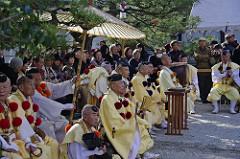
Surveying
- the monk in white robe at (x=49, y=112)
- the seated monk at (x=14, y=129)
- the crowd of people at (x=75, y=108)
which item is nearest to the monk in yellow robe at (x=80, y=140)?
the crowd of people at (x=75, y=108)

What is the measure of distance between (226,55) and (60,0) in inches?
287

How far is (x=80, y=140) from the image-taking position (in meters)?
4.12

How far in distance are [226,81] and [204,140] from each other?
3.62 meters

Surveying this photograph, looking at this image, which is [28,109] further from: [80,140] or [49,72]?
[49,72]

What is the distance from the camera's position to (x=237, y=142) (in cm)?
669

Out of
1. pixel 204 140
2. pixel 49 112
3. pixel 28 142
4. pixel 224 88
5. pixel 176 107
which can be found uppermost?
pixel 49 112

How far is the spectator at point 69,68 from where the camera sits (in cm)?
720

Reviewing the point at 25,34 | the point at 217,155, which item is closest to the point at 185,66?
the point at 217,155

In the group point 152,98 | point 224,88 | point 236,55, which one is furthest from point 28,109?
point 236,55

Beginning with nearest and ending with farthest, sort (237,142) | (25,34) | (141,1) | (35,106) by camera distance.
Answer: (25,34), (35,106), (237,142), (141,1)

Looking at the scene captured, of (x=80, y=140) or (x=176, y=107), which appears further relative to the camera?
(x=176, y=107)

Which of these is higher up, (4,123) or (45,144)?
(4,123)

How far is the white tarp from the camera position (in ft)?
43.1

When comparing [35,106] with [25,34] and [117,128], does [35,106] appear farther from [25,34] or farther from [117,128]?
[25,34]
